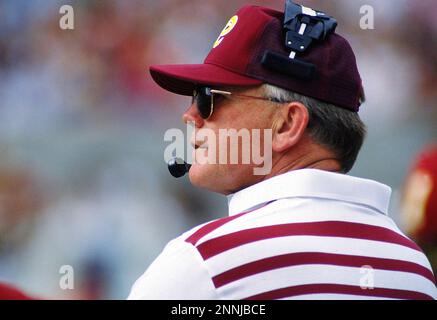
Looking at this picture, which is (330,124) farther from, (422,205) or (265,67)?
(422,205)

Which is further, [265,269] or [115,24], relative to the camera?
[115,24]

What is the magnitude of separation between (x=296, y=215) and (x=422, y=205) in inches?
61.7

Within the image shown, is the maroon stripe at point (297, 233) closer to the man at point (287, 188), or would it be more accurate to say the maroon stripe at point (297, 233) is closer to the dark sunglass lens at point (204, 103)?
the man at point (287, 188)

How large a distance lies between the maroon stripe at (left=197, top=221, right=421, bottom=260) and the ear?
193 mm

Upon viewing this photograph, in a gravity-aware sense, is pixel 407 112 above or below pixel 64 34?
below

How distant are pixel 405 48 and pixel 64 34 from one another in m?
1.19

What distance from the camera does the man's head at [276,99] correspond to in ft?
4.60

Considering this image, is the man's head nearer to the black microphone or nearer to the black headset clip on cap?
the black headset clip on cap

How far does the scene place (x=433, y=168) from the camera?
2.87 metres

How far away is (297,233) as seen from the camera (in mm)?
1225

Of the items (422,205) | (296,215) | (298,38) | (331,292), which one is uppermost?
(298,38)

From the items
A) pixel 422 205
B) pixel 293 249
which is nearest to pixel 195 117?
pixel 293 249

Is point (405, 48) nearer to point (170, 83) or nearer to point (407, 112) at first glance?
point (407, 112)
